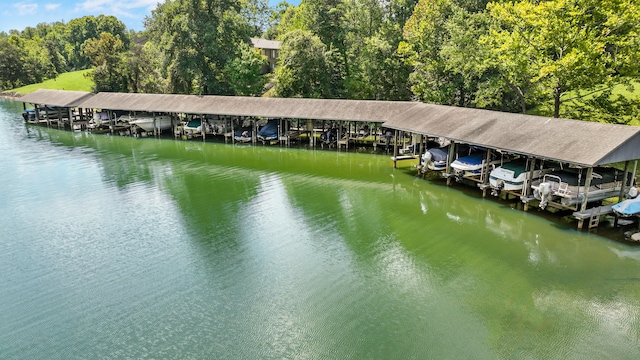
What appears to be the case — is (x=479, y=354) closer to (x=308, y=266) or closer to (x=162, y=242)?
(x=308, y=266)

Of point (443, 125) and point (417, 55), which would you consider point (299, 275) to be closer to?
point (443, 125)

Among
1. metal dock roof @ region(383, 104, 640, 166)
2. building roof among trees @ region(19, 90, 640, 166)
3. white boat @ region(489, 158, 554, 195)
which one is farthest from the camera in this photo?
white boat @ region(489, 158, 554, 195)

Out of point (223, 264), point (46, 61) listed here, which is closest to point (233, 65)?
point (223, 264)

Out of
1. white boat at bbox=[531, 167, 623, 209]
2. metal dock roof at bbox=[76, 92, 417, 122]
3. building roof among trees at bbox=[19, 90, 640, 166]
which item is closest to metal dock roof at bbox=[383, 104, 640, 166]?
building roof among trees at bbox=[19, 90, 640, 166]

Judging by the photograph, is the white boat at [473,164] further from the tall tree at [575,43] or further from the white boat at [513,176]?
the tall tree at [575,43]

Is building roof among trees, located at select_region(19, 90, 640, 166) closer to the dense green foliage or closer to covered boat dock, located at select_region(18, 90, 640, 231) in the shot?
covered boat dock, located at select_region(18, 90, 640, 231)

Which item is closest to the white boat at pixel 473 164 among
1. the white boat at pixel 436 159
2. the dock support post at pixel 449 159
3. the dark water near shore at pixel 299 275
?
the dock support post at pixel 449 159

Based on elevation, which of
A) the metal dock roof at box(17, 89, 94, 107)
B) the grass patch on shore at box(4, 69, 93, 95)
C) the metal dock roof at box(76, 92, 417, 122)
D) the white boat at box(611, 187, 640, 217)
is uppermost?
the grass patch on shore at box(4, 69, 93, 95)
